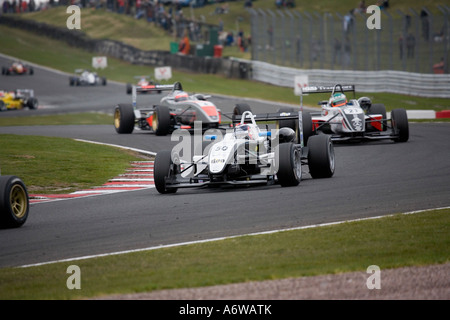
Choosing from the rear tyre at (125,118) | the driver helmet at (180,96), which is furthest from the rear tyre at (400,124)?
the rear tyre at (125,118)

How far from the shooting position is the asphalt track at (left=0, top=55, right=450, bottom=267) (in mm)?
10172

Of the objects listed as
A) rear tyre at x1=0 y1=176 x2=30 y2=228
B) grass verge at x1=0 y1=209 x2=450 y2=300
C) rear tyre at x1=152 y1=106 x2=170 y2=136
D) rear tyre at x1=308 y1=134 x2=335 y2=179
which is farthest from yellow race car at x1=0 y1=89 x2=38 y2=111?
grass verge at x1=0 y1=209 x2=450 y2=300

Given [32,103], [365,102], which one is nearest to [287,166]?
[365,102]

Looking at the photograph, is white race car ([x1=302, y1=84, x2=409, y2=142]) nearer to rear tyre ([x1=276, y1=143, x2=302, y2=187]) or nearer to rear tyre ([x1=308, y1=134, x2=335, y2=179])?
rear tyre ([x1=308, y1=134, x2=335, y2=179])

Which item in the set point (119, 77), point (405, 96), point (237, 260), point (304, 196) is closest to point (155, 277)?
point (237, 260)

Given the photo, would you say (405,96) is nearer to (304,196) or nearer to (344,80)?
(344,80)

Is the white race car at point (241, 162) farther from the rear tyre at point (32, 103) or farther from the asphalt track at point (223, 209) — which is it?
the rear tyre at point (32, 103)

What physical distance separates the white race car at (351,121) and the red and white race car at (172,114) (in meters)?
3.97

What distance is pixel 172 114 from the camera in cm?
2511

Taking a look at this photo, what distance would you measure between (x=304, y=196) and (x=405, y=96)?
23.1 metres

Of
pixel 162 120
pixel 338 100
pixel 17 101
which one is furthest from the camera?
→ pixel 17 101

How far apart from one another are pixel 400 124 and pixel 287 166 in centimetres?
738

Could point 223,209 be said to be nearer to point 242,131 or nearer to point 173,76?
point 242,131

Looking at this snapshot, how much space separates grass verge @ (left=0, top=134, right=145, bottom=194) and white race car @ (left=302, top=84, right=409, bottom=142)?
192 inches
